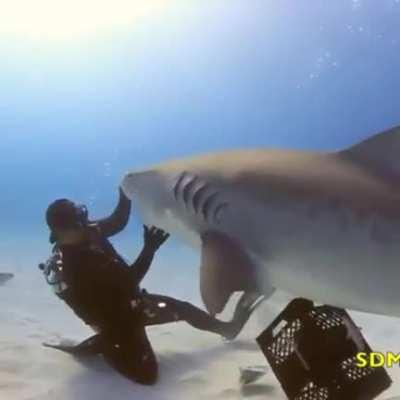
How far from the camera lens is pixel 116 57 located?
81312 millimetres

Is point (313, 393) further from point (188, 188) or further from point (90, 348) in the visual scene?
point (90, 348)

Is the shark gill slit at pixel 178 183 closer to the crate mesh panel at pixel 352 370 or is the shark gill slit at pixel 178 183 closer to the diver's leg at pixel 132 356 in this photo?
the crate mesh panel at pixel 352 370

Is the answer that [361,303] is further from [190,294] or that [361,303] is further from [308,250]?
[190,294]

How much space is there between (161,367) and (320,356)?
1792mm

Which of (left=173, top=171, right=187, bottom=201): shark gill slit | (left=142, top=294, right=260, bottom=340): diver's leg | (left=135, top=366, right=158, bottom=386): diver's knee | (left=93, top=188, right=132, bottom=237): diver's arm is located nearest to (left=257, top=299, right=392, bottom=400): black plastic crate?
(left=173, top=171, right=187, bottom=201): shark gill slit

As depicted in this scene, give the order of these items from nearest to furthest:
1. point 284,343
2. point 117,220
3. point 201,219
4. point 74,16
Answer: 1. point 201,219
2. point 284,343
3. point 117,220
4. point 74,16

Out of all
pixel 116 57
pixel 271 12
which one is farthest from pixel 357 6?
pixel 116 57

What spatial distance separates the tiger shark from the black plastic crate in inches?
25.4

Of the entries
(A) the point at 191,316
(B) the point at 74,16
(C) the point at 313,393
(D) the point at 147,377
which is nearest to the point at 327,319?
(C) the point at 313,393

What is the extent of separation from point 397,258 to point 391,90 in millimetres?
66653

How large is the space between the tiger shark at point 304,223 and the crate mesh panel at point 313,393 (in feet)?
2.72

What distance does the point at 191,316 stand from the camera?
5578mm

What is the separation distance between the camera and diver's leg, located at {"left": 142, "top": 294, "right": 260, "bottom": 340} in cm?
525

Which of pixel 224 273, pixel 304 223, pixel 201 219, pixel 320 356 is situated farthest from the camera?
pixel 320 356
